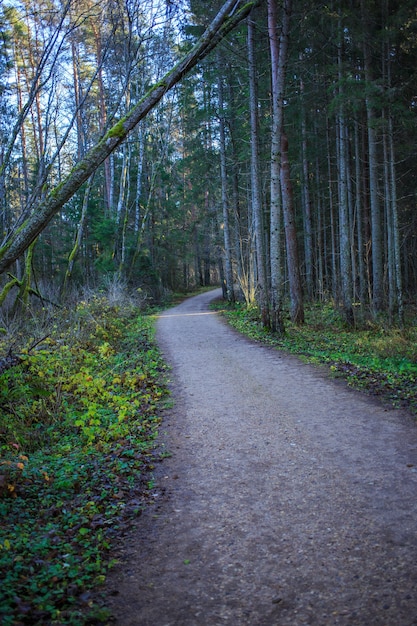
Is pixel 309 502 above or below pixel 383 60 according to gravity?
Result: below

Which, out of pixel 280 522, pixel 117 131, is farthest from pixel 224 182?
pixel 280 522

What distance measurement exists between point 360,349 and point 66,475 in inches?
319

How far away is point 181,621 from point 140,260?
25.4 m

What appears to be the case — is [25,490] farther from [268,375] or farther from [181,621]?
[268,375]

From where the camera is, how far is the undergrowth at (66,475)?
9.21ft

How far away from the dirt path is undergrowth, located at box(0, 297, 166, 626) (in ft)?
0.89

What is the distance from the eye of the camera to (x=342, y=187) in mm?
14602

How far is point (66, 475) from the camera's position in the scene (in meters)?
4.59

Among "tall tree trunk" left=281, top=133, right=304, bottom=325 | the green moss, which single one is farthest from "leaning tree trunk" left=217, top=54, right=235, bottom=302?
the green moss

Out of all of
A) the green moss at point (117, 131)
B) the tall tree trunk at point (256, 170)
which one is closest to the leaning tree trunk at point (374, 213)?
the tall tree trunk at point (256, 170)

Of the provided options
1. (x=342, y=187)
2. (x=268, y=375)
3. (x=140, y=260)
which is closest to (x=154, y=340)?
(x=268, y=375)

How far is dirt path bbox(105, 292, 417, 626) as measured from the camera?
2721mm

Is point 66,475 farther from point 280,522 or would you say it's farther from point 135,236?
point 135,236

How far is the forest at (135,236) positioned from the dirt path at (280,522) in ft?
1.26
